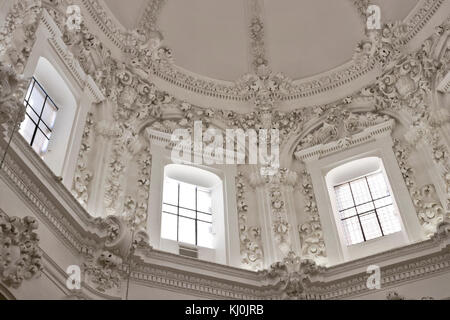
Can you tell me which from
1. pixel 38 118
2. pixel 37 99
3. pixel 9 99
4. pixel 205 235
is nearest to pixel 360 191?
pixel 205 235

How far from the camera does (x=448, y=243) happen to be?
387 inches

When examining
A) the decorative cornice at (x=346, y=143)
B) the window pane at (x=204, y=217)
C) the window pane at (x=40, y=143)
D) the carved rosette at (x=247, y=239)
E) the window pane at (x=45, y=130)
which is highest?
the decorative cornice at (x=346, y=143)

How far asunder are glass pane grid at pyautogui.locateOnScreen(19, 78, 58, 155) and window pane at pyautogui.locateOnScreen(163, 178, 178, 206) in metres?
2.66

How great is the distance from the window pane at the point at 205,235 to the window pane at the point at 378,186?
3.42m

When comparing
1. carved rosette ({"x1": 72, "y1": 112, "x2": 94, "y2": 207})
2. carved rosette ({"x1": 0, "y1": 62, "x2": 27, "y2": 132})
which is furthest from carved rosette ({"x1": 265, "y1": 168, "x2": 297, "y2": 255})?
carved rosette ({"x1": 0, "y1": 62, "x2": 27, "y2": 132})

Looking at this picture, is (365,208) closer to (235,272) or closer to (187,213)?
(235,272)

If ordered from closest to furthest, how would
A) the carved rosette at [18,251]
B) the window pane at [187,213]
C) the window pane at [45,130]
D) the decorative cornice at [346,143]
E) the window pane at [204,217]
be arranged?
the carved rosette at [18,251], the window pane at [45,130], the window pane at [187,213], the window pane at [204,217], the decorative cornice at [346,143]

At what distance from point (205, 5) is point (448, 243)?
29.2ft

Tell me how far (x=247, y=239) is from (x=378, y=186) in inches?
118

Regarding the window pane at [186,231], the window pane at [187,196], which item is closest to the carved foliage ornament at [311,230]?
the window pane at [186,231]

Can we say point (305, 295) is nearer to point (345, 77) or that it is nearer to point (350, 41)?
point (345, 77)

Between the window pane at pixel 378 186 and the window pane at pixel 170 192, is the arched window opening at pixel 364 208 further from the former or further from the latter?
the window pane at pixel 170 192

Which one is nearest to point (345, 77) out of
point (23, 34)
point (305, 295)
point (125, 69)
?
point (125, 69)

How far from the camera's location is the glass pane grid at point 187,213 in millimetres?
11488
